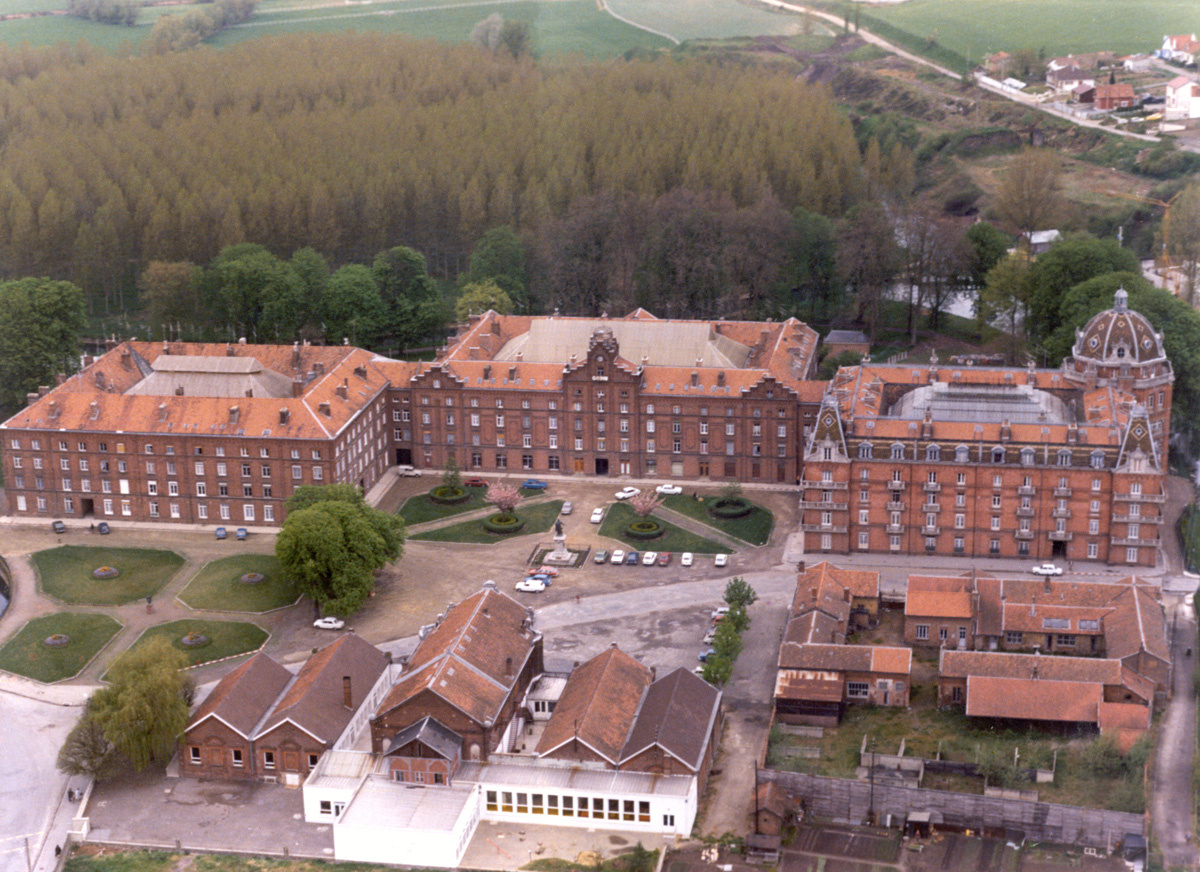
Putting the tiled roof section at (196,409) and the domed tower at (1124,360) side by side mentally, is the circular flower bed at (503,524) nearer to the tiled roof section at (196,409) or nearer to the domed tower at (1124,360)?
the tiled roof section at (196,409)

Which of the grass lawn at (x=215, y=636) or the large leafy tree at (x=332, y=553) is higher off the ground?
the large leafy tree at (x=332, y=553)

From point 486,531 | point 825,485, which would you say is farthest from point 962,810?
point 486,531

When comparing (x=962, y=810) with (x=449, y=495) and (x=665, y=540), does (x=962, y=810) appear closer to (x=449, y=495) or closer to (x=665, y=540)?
(x=665, y=540)

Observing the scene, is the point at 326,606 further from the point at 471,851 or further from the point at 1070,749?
the point at 1070,749

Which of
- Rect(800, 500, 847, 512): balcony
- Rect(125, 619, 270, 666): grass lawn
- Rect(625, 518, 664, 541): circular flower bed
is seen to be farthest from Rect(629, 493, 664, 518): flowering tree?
Rect(125, 619, 270, 666): grass lawn

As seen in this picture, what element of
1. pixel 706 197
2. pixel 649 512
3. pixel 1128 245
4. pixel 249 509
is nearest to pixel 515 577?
pixel 649 512

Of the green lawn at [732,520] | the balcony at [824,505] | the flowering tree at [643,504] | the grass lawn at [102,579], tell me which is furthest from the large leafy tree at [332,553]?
the balcony at [824,505]
